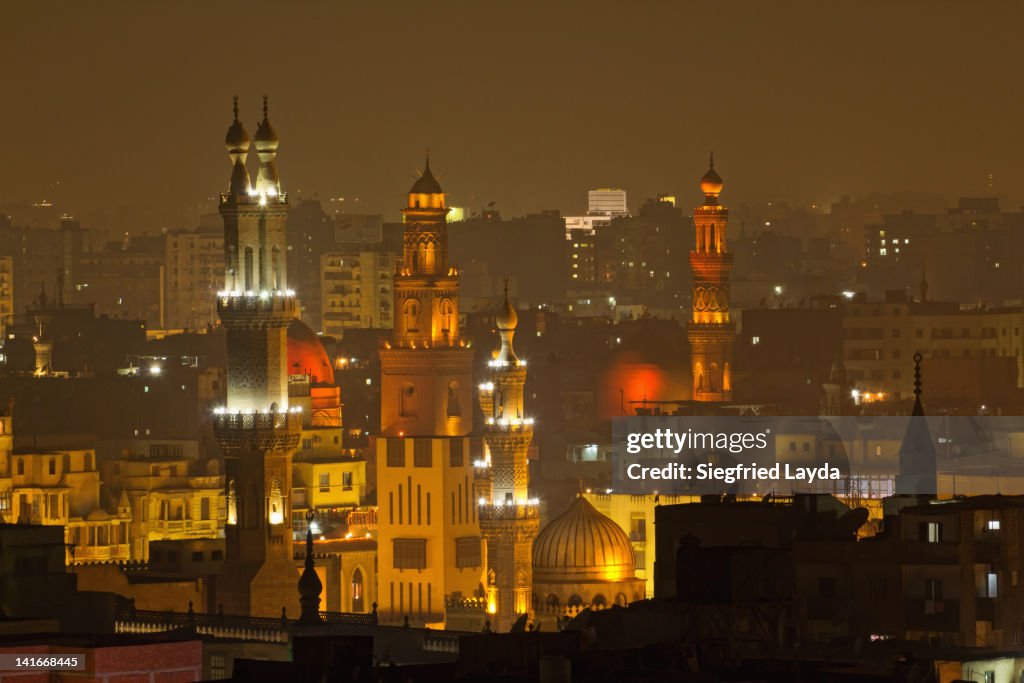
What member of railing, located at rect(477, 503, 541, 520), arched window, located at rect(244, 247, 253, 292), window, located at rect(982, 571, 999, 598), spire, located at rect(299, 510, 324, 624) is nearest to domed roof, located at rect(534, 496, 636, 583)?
railing, located at rect(477, 503, 541, 520)

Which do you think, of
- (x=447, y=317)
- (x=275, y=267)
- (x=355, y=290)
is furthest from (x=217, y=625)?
(x=355, y=290)

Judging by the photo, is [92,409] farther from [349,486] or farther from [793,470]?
[793,470]

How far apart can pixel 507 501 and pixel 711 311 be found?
1947 cm

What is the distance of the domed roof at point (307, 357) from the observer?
89.4 meters

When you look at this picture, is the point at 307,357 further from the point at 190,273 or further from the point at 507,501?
the point at 190,273

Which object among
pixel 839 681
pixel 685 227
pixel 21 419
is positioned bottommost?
pixel 839 681

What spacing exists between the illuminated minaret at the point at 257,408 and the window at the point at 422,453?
1397 centimetres

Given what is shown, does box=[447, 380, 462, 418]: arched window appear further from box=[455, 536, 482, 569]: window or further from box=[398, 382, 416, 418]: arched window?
box=[455, 536, 482, 569]: window

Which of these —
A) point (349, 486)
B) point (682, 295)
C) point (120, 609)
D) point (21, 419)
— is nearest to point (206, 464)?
point (349, 486)

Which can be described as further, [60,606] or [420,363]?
[420,363]

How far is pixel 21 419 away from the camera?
9681 cm

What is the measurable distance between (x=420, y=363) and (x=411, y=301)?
134cm

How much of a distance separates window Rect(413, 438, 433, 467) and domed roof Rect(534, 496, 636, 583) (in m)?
12.2

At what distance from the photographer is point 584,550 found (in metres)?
66.3
